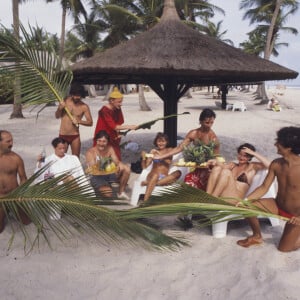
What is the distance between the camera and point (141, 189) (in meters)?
4.14

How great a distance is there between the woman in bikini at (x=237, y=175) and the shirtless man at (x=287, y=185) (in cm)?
40

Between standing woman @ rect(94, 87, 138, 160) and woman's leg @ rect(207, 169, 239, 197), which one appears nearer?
woman's leg @ rect(207, 169, 239, 197)

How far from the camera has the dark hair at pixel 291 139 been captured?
2.61m

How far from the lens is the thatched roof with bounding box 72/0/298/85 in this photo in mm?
4656

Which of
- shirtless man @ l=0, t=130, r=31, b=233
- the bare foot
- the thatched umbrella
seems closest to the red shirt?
the thatched umbrella

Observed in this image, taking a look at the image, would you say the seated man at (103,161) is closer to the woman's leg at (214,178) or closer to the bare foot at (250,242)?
the woman's leg at (214,178)

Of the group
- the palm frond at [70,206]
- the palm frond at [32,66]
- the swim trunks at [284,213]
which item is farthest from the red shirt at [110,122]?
the swim trunks at [284,213]

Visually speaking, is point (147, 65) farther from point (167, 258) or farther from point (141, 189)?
point (167, 258)

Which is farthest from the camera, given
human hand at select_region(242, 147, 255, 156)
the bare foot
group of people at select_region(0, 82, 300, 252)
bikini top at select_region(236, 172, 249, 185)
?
bikini top at select_region(236, 172, 249, 185)

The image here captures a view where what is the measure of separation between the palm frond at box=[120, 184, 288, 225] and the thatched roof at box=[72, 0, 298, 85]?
2.83m

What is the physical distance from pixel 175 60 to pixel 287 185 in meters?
2.75

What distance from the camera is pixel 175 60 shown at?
477 cm

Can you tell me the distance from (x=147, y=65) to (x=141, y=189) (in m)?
1.85

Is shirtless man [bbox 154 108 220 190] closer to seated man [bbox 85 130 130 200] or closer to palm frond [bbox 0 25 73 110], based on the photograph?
seated man [bbox 85 130 130 200]
